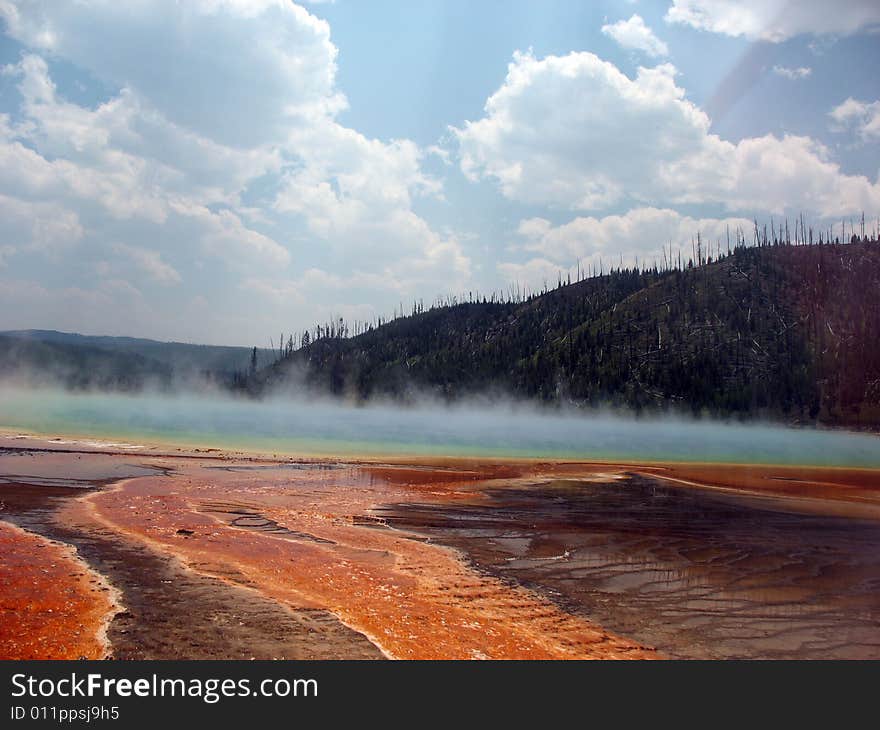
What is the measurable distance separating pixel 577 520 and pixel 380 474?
13.1 metres

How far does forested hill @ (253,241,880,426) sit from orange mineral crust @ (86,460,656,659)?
340ft

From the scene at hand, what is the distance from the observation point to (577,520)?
66.3 feet

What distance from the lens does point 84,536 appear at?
1526 cm

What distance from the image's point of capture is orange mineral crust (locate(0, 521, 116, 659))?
27.8 ft

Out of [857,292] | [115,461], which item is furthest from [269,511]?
[857,292]

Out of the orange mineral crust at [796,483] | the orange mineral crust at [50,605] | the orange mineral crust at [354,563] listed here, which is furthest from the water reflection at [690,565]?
the orange mineral crust at [50,605]

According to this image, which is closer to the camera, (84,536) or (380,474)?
(84,536)

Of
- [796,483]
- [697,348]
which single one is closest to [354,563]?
[796,483]

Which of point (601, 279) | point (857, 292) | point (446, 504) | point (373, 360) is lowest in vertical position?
point (446, 504)

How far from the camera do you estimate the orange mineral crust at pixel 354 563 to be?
9758 millimetres

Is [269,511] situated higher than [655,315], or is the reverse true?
[655,315]
